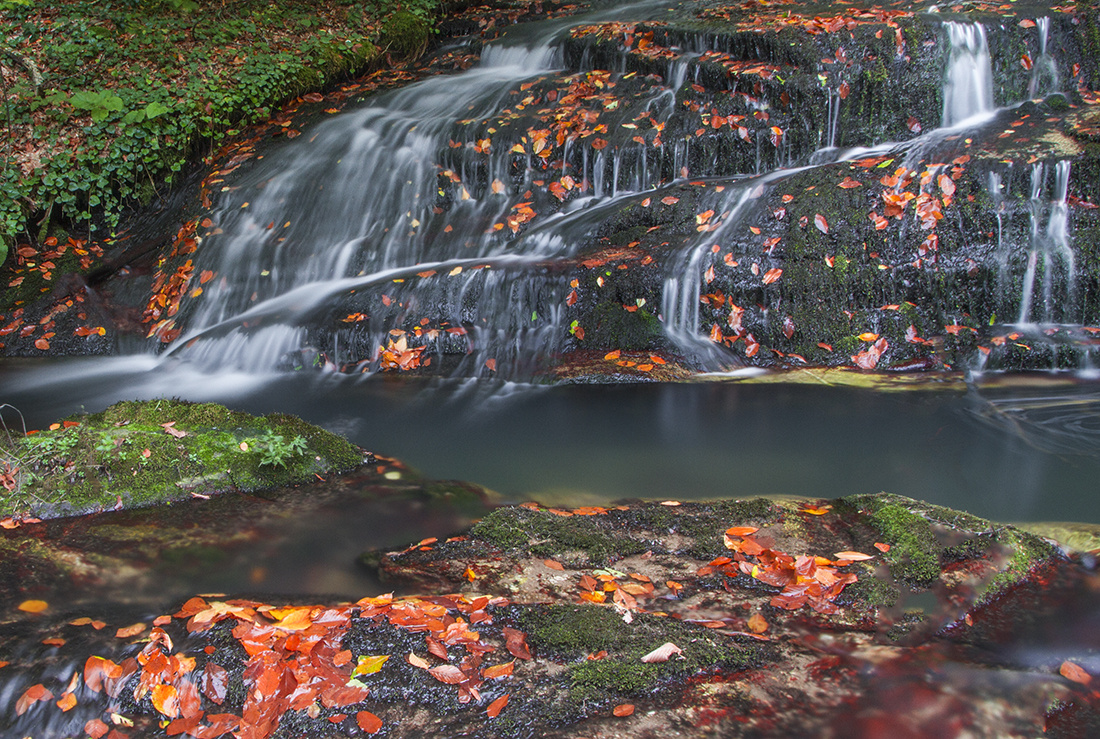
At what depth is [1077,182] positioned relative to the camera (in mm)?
6117

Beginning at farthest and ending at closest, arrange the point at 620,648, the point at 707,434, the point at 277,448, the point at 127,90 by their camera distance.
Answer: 1. the point at 127,90
2. the point at 707,434
3. the point at 277,448
4. the point at 620,648

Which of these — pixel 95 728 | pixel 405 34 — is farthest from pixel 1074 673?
pixel 405 34

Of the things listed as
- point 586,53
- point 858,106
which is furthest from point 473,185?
point 858,106

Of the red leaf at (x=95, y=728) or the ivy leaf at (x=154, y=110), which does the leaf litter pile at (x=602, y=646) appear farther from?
the ivy leaf at (x=154, y=110)

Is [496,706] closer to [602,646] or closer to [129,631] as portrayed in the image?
[602,646]

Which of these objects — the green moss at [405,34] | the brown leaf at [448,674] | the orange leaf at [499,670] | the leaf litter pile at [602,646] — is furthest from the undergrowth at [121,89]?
the orange leaf at [499,670]

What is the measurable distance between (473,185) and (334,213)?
1670mm

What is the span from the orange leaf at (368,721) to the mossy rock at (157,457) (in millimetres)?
2169

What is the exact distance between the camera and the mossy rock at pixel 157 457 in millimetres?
3883

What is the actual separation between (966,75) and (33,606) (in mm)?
9144

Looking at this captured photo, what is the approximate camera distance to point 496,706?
2.32 metres

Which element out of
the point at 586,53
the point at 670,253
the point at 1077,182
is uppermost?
the point at 586,53

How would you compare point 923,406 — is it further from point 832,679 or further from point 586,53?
point 586,53

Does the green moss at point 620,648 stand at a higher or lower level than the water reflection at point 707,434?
higher
